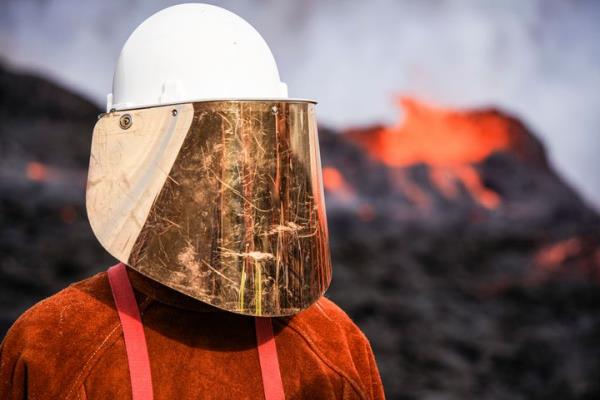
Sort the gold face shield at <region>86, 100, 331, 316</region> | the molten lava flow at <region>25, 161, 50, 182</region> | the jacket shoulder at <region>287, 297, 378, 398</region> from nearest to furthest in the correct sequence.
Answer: the gold face shield at <region>86, 100, 331, 316</region>, the jacket shoulder at <region>287, 297, 378, 398</region>, the molten lava flow at <region>25, 161, 50, 182</region>

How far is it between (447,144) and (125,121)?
3.91 m

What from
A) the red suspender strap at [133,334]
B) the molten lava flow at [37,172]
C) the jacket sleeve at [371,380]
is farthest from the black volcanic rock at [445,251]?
the red suspender strap at [133,334]

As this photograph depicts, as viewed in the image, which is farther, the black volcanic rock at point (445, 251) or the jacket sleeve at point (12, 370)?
the black volcanic rock at point (445, 251)

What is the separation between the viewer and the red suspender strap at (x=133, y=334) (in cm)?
121

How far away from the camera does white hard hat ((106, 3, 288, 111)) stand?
1.26m

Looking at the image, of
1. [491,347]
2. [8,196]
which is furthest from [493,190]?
[8,196]

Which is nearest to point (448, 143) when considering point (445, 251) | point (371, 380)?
point (445, 251)

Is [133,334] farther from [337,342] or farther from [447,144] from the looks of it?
[447,144]

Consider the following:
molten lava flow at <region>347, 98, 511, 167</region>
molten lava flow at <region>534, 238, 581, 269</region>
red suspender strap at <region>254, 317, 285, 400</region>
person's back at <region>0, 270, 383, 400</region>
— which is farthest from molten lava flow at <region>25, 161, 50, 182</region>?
red suspender strap at <region>254, 317, 285, 400</region>

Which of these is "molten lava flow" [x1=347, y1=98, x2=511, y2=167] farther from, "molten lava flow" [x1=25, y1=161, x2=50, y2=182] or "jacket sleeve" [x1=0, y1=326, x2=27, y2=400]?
"jacket sleeve" [x1=0, y1=326, x2=27, y2=400]

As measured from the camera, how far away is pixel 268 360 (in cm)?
129

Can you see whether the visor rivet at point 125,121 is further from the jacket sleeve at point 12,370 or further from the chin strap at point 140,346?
the jacket sleeve at point 12,370

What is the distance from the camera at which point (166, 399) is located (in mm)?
1227

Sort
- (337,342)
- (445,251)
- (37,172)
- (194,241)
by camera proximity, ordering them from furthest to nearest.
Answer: (445,251) < (37,172) < (337,342) < (194,241)
